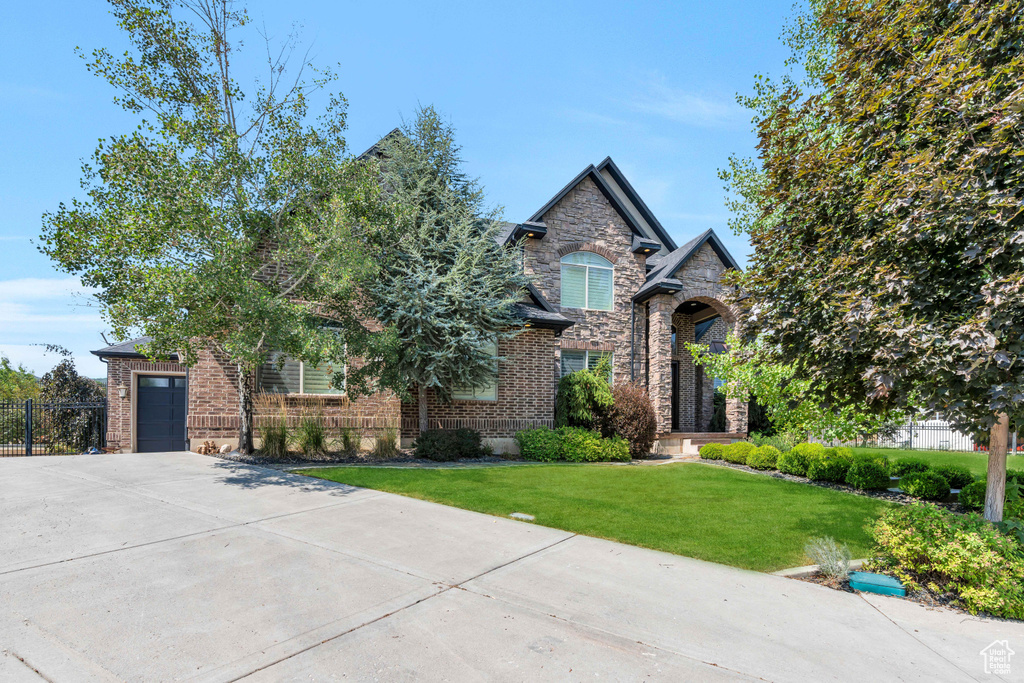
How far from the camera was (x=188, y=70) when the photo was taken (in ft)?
37.1

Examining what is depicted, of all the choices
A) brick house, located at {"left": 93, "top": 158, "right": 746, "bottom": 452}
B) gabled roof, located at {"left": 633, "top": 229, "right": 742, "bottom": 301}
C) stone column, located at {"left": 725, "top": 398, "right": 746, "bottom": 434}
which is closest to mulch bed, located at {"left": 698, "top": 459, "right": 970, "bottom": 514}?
brick house, located at {"left": 93, "top": 158, "right": 746, "bottom": 452}

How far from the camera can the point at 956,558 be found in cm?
516

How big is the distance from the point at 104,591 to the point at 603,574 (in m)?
4.57

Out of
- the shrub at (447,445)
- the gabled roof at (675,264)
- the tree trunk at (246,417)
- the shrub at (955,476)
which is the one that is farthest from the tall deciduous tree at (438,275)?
the shrub at (955,476)

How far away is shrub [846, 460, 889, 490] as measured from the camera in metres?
10.5

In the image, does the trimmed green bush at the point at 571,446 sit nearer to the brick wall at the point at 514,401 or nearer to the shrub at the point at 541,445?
the shrub at the point at 541,445

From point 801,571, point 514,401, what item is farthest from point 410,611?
point 514,401

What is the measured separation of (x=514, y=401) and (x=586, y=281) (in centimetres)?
524

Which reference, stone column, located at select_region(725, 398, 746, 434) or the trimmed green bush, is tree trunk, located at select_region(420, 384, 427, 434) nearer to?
the trimmed green bush

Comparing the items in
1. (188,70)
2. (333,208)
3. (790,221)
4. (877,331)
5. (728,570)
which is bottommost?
(728,570)

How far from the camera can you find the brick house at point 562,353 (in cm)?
1406

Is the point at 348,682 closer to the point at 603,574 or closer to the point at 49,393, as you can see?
the point at 603,574

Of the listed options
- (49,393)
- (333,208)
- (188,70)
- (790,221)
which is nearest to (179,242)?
(333,208)

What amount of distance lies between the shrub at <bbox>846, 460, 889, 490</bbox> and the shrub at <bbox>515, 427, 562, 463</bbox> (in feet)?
22.2
